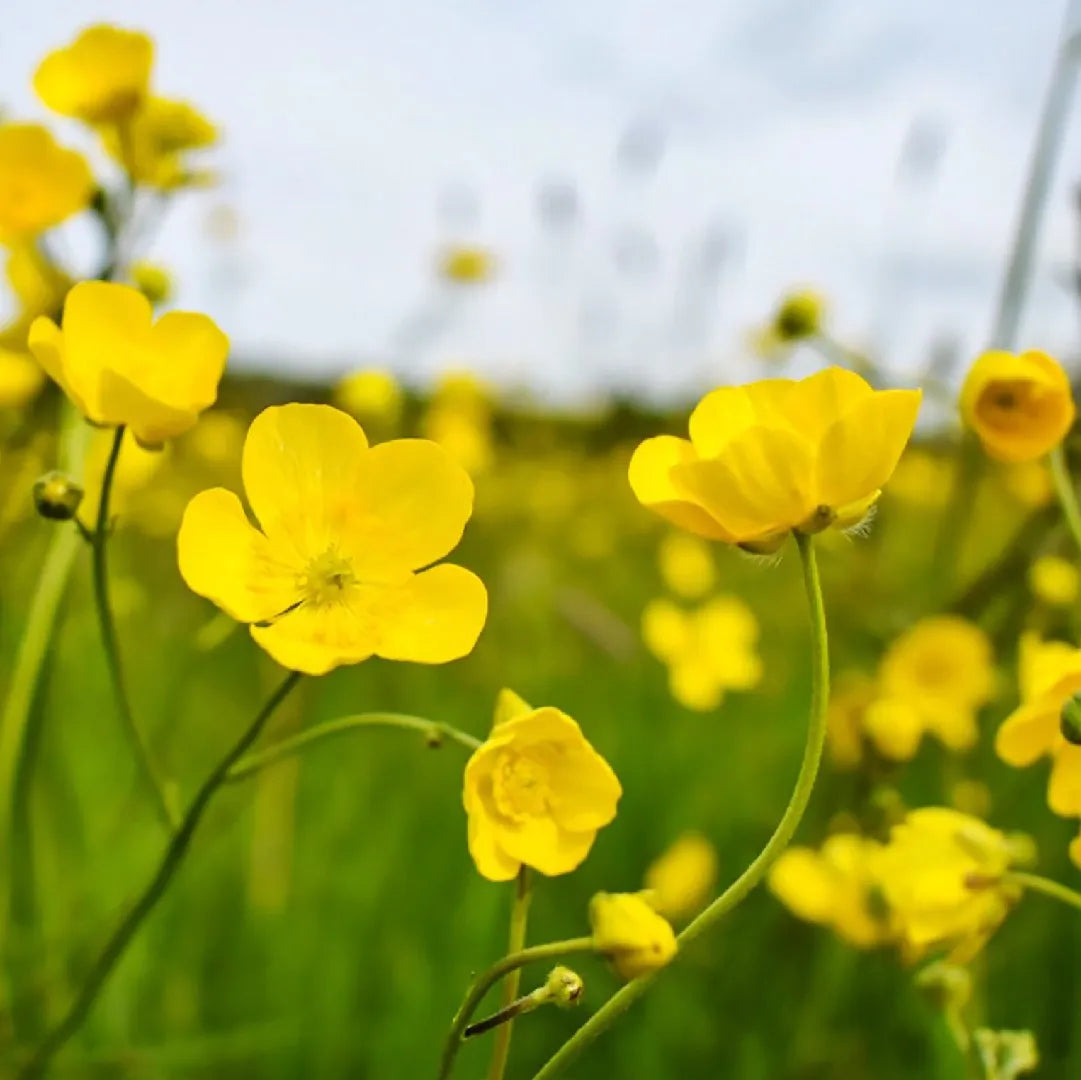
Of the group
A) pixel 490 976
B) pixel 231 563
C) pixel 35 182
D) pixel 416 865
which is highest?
pixel 35 182

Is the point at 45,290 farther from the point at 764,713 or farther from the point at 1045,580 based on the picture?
the point at 764,713

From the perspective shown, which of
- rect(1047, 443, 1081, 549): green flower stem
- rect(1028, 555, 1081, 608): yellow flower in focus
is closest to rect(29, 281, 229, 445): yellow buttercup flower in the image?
rect(1047, 443, 1081, 549): green flower stem

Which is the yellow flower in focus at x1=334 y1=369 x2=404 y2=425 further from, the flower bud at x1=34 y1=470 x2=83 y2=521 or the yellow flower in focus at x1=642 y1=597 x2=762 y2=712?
the flower bud at x1=34 y1=470 x2=83 y2=521

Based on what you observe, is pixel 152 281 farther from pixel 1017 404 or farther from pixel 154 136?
pixel 1017 404

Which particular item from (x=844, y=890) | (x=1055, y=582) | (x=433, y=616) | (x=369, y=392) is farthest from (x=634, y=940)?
(x=1055, y=582)

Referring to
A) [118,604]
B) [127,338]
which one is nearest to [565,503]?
[118,604]

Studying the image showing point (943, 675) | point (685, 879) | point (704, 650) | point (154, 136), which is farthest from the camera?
point (704, 650)
